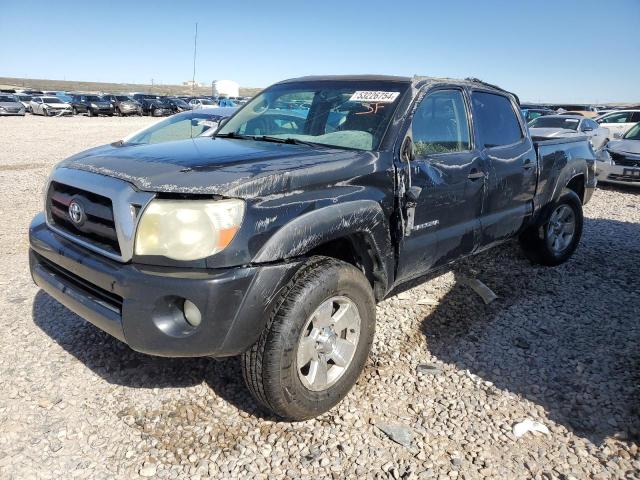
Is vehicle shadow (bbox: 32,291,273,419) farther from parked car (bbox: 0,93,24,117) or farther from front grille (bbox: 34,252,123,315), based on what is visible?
parked car (bbox: 0,93,24,117)

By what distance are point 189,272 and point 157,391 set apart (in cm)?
108

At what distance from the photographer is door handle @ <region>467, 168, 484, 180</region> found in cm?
357

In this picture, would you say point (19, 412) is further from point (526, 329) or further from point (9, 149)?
point (9, 149)

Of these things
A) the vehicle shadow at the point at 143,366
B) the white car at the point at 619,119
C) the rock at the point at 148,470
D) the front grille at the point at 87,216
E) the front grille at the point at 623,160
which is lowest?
the rock at the point at 148,470

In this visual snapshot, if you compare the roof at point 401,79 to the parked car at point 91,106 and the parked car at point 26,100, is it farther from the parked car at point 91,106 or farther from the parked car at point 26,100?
the parked car at point 26,100

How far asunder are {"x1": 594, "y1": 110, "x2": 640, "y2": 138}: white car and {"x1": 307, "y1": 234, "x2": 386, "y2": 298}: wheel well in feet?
58.2

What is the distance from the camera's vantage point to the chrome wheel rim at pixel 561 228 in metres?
5.01

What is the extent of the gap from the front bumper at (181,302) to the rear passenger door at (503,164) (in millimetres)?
2108

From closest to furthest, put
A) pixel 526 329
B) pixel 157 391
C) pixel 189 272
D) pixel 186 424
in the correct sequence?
pixel 189 272, pixel 186 424, pixel 157 391, pixel 526 329

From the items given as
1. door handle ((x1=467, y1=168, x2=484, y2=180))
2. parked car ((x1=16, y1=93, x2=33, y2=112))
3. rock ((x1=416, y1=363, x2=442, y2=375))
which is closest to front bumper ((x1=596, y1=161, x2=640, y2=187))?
door handle ((x1=467, y1=168, x2=484, y2=180))

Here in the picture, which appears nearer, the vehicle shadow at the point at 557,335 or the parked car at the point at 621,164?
the vehicle shadow at the point at 557,335

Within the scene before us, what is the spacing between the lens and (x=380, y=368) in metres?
3.23

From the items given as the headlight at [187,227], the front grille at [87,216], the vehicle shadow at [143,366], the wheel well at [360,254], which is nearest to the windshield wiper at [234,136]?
the wheel well at [360,254]

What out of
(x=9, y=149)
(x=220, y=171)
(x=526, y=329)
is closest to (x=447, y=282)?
(x=526, y=329)
